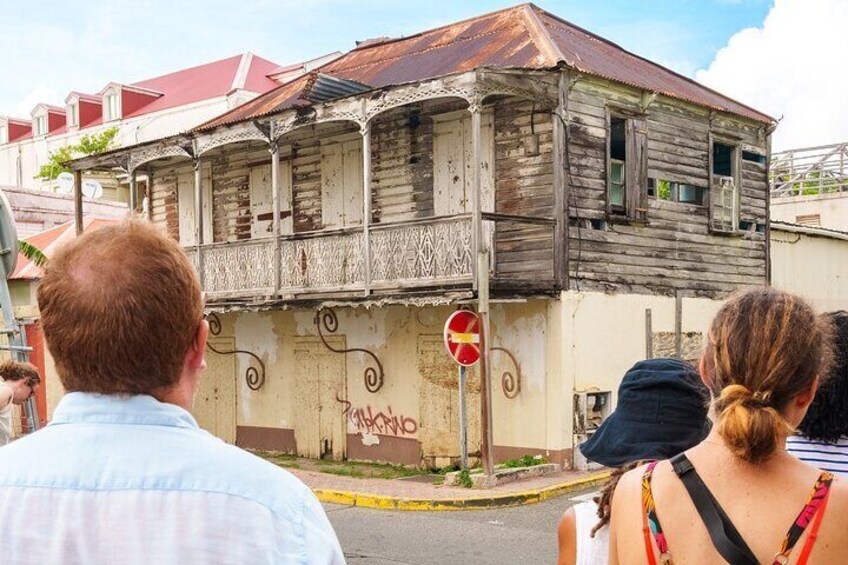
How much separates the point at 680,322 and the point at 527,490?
5.53 m

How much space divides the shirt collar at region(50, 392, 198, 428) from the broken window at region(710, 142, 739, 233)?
1647 cm

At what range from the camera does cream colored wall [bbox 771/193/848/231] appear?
104ft

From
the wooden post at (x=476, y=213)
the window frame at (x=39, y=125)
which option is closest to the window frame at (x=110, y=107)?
the window frame at (x=39, y=125)

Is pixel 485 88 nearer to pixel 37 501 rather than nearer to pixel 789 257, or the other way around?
pixel 789 257

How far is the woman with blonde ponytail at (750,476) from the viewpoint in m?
2.13

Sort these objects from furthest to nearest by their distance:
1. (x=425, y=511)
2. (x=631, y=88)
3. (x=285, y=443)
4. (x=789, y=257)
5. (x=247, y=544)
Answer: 1. (x=789, y=257)
2. (x=285, y=443)
3. (x=631, y=88)
4. (x=425, y=511)
5. (x=247, y=544)

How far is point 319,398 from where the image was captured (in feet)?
57.4

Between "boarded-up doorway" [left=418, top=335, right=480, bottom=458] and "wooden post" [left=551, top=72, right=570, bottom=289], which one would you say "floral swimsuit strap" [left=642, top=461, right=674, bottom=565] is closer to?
"wooden post" [left=551, top=72, right=570, bottom=289]

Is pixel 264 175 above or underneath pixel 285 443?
above

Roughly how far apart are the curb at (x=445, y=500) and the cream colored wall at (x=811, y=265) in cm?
965

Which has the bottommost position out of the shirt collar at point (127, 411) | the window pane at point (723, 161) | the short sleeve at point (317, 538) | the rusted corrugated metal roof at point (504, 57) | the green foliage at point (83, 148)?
the short sleeve at point (317, 538)

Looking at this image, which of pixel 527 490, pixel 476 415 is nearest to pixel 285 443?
pixel 476 415

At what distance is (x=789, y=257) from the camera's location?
20969mm

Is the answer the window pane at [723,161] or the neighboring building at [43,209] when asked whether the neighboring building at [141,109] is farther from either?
the window pane at [723,161]
